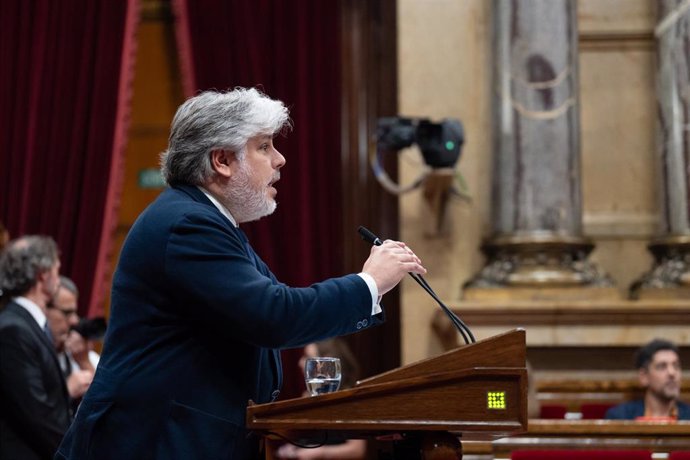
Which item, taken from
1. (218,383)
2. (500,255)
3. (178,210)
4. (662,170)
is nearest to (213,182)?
(178,210)

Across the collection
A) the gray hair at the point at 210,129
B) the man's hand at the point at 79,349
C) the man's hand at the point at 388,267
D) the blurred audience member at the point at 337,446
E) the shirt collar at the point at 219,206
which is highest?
the gray hair at the point at 210,129

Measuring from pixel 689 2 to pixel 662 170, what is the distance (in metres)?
0.92

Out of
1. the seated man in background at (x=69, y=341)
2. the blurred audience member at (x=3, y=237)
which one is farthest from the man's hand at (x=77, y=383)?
the blurred audience member at (x=3, y=237)

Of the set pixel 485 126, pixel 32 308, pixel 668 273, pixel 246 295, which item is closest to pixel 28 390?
pixel 32 308

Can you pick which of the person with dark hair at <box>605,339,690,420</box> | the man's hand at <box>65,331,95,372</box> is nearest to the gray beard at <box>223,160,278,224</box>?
the man's hand at <box>65,331,95,372</box>

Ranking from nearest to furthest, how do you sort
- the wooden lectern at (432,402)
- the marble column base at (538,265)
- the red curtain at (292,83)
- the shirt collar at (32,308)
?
the wooden lectern at (432,402)
the shirt collar at (32,308)
the marble column base at (538,265)
the red curtain at (292,83)

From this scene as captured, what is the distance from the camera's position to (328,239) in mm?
6633

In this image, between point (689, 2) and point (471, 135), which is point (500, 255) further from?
point (689, 2)

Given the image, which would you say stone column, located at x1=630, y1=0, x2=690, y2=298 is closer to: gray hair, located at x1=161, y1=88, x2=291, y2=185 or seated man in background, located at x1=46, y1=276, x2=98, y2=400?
seated man in background, located at x1=46, y1=276, x2=98, y2=400

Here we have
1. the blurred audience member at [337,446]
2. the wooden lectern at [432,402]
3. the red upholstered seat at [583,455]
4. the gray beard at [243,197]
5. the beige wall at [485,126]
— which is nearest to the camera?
the wooden lectern at [432,402]

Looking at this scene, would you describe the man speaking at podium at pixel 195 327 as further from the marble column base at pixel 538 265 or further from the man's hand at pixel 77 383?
the marble column base at pixel 538 265

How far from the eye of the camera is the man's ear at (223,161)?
2330 millimetres

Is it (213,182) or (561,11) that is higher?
(561,11)

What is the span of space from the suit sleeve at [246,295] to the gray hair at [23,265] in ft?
6.88
